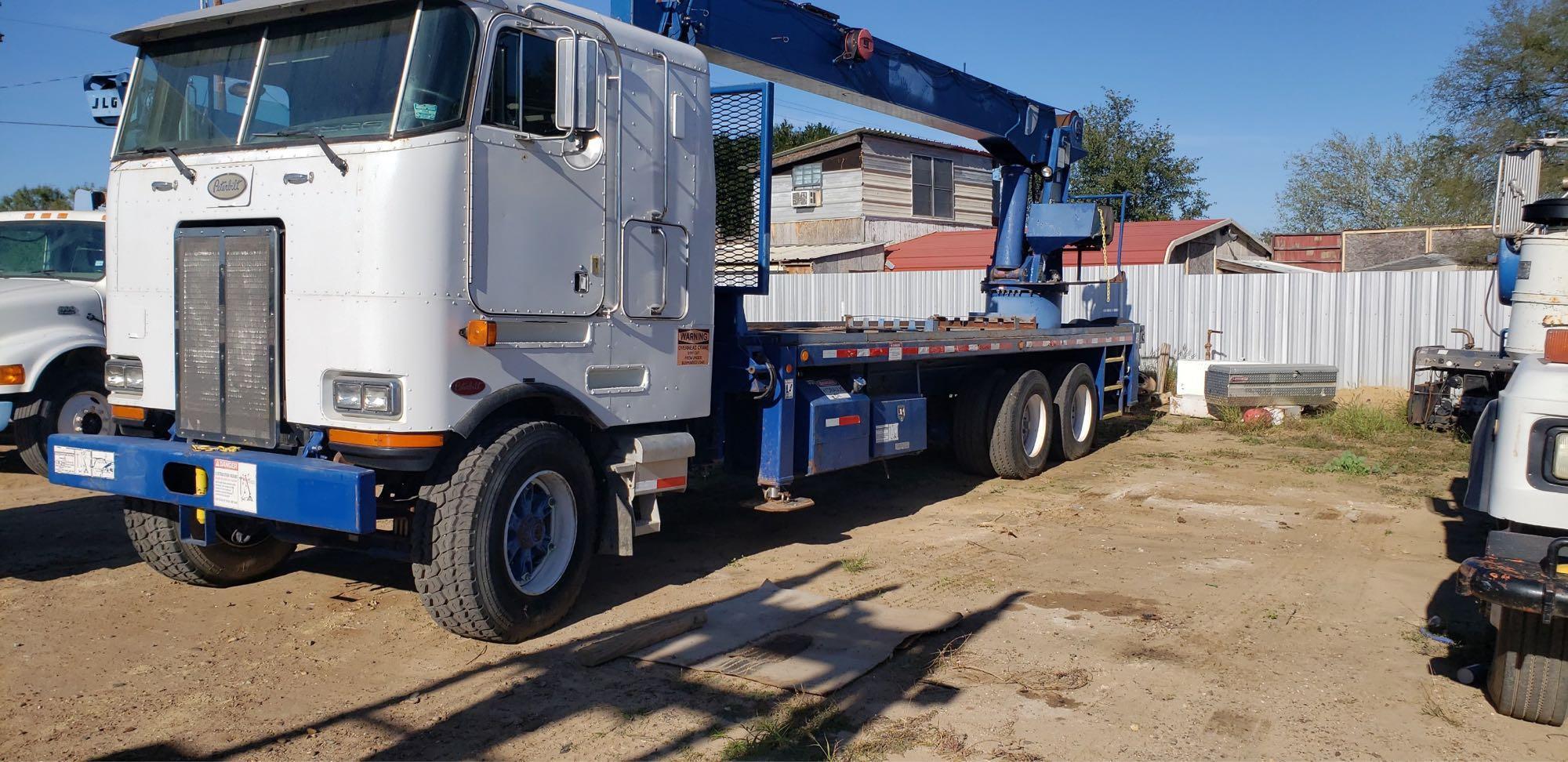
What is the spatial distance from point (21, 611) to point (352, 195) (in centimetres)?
315

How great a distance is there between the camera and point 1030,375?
11.1 m

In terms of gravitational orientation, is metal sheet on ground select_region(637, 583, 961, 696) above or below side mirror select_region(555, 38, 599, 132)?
below

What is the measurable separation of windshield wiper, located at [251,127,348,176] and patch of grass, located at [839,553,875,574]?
3873mm

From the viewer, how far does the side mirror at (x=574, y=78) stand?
213 inches

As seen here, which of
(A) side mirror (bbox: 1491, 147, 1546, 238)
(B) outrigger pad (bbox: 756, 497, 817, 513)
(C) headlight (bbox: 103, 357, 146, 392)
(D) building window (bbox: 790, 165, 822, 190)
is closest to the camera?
(C) headlight (bbox: 103, 357, 146, 392)

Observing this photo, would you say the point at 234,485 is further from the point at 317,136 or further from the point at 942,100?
the point at 942,100

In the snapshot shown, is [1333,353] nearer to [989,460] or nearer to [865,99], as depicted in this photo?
[989,460]

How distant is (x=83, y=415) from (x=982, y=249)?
68.1 ft

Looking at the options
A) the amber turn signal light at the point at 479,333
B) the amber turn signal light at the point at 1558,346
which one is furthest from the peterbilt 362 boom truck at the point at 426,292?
the amber turn signal light at the point at 1558,346

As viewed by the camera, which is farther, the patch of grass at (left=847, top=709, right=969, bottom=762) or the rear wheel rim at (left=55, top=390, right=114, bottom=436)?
the rear wheel rim at (left=55, top=390, right=114, bottom=436)

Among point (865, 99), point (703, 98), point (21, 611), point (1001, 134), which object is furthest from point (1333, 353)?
point (21, 611)

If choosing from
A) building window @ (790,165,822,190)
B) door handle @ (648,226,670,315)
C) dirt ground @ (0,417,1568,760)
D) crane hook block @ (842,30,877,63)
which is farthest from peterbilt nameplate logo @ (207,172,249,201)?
building window @ (790,165,822,190)

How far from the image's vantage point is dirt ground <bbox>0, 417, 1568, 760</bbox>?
449 centimetres

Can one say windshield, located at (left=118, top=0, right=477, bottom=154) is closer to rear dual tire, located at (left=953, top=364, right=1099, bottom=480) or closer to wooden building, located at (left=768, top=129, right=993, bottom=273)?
rear dual tire, located at (left=953, top=364, right=1099, bottom=480)
